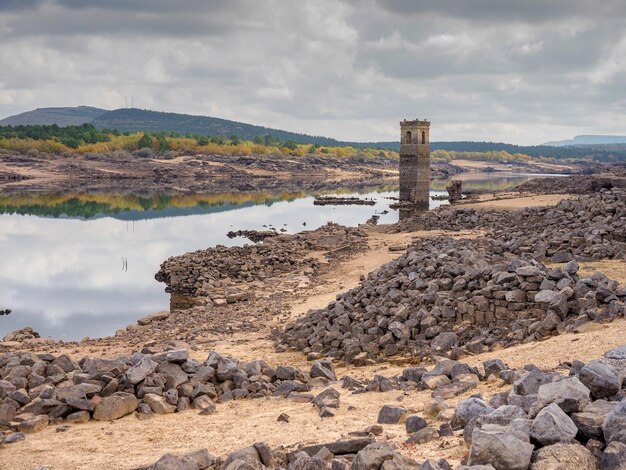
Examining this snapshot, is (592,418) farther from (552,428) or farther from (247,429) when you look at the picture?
(247,429)

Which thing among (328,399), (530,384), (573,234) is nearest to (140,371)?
(328,399)

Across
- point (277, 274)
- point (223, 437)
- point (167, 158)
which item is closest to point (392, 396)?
point (223, 437)

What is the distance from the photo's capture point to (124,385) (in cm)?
960

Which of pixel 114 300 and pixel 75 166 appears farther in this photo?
pixel 75 166

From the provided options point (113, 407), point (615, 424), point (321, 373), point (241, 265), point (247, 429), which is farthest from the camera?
point (241, 265)

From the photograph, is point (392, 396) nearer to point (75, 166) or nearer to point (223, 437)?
point (223, 437)

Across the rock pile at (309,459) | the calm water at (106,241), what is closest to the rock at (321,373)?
the rock pile at (309,459)

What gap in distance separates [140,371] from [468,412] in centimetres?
486

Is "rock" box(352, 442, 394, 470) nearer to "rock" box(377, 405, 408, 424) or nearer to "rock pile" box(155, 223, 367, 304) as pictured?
"rock" box(377, 405, 408, 424)

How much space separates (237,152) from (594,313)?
4884 inches

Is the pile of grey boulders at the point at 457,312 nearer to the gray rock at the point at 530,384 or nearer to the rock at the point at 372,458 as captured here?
the gray rock at the point at 530,384

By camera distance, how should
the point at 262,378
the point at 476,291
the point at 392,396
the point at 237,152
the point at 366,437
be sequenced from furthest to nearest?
the point at 237,152, the point at 476,291, the point at 262,378, the point at 392,396, the point at 366,437

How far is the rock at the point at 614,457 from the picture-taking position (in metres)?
4.95

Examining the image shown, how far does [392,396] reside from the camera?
8.67 metres
